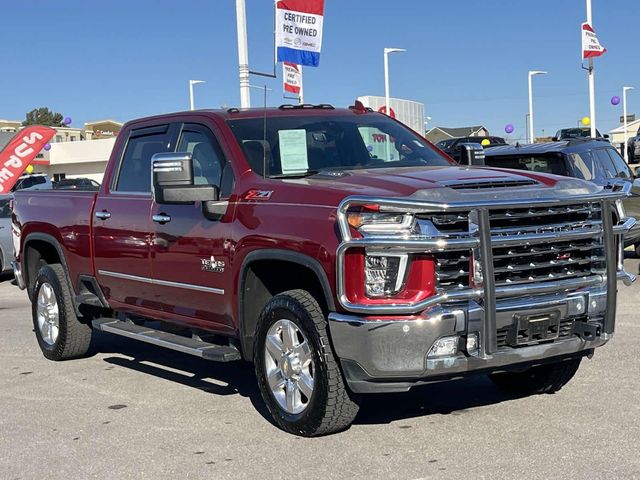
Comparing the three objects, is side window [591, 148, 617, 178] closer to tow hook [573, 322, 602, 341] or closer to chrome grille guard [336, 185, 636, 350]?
tow hook [573, 322, 602, 341]

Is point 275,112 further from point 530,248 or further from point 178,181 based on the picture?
point 530,248

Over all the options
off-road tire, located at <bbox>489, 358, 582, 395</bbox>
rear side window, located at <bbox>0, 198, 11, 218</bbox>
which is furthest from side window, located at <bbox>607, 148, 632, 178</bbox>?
rear side window, located at <bbox>0, 198, 11, 218</bbox>

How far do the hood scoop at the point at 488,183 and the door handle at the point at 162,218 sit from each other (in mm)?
2180

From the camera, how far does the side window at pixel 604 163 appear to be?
1155 cm

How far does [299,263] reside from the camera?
5.30 m

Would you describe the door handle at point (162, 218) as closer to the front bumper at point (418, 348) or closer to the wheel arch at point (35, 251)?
the front bumper at point (418, 348)

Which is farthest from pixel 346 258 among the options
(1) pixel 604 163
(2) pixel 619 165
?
(2) pixel 619 165

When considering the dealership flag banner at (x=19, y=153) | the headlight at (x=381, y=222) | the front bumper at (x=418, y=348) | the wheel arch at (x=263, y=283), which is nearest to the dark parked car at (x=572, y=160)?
the wheel arch at (x=263, y=283)

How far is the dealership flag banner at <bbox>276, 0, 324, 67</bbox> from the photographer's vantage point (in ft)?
49.6

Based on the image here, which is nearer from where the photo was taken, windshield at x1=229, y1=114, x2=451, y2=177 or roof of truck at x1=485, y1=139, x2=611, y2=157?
windshield at x1=229, y1=114, x2=451, y2=177

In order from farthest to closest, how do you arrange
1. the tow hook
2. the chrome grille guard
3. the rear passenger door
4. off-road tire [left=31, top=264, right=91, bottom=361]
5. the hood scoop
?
off-road tire [left=31, top=264, right=91, bottom=361]
the rear passenger door
the tow hook
the hood scoop
the chrome grille guard

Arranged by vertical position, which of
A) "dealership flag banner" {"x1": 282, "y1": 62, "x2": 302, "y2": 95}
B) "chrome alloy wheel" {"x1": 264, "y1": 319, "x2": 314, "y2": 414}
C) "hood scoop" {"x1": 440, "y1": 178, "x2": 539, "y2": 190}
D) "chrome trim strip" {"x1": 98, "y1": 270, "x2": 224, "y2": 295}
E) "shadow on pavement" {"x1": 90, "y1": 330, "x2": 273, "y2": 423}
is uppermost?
"dealership flag banner" {"x1": 282, "y1": 62, "x2": 302, "y2": 95}

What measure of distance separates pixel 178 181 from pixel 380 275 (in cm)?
167

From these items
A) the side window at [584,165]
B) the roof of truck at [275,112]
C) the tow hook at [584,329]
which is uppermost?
the roof of truck at [275,112]
